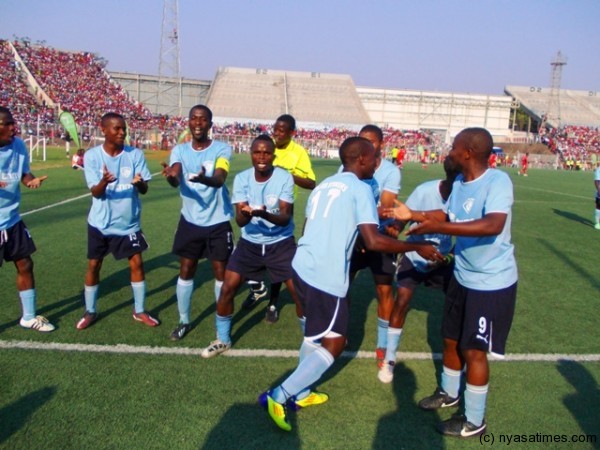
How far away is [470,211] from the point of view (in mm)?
3508

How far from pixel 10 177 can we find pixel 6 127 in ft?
1.69

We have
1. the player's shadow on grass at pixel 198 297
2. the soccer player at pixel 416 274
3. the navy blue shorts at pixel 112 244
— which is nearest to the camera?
the soccer player at pixel 416 274

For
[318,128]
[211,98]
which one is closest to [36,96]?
[211,98]

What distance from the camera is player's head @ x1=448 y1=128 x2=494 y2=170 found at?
3451mm

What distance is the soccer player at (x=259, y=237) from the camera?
15.4 feet

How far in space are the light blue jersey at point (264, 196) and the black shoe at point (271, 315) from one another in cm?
128

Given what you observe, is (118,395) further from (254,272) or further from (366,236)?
(366,236)

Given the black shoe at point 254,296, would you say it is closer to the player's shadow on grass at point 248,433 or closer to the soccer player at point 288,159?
the soccer player at point 288,159

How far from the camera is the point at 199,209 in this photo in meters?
5.15

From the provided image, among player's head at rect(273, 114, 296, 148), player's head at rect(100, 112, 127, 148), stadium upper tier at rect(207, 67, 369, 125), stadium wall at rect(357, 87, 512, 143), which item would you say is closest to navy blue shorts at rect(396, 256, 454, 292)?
player's head at rect(273, 114, 296, 148)

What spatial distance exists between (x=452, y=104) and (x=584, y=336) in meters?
73.1

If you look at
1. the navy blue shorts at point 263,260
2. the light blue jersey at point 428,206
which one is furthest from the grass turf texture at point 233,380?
the light blue jersey at point 428,206

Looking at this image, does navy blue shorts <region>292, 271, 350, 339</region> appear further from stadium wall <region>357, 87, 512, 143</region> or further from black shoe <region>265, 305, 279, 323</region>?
stadium wall <region>357, 87, 512, 143</region>

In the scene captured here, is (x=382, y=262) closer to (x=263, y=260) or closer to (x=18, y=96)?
(x=263, y=260)
